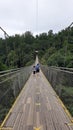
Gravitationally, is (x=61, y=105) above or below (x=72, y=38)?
below

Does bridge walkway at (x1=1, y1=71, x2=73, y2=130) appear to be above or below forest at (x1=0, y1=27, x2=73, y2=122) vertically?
below

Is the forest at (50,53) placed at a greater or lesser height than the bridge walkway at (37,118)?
greater

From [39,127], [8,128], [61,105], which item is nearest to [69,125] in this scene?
[39,127]

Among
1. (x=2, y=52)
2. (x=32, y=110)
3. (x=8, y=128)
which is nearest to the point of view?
(x=8, y=128)

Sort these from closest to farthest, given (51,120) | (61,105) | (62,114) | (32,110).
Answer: (51,120) → (62,114) → (32,110) → (61,105)

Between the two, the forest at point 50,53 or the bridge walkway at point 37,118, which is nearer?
the bridge walkway at point 37,118

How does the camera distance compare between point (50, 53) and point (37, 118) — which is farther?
point (50, 53)

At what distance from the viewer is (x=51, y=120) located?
8.84 meters

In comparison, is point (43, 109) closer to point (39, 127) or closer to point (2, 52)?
point (39, 127)

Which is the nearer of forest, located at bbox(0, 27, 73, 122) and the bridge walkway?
the bridge walkway

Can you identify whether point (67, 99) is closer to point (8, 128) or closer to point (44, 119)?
point (44, 119)

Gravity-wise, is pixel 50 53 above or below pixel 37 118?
above

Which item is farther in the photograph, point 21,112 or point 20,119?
point 21,112

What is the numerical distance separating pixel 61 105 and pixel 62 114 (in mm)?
1926
